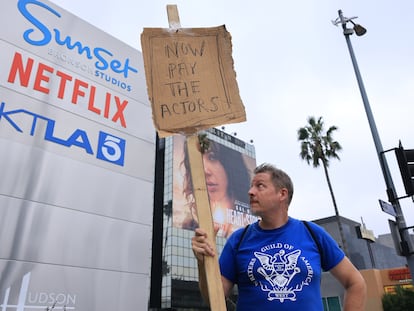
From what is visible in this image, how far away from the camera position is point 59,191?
7.03 metres

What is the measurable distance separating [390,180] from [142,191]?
17.8ft

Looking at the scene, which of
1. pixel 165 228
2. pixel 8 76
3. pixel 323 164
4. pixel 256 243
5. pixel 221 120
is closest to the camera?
pixel 221 120

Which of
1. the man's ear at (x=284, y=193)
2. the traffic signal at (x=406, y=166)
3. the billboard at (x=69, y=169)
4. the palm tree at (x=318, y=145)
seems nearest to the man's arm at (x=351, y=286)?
the man's ear at (x=284, y=193)

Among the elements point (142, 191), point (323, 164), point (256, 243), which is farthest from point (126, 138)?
point (323, 164)

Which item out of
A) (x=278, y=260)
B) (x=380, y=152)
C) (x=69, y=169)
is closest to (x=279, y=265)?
(x=278, y=260)

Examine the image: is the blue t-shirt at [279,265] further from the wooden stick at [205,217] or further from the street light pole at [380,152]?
the street light pole at [380,152]

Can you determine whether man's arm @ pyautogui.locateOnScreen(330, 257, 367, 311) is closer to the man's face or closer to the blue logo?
the man's face

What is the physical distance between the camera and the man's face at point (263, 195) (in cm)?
199

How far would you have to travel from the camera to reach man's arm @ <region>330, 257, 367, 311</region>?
1.86 meters

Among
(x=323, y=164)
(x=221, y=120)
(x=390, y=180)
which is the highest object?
(x=323, y=164)

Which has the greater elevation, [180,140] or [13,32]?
[180,140]

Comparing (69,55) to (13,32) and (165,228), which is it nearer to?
(13,32)

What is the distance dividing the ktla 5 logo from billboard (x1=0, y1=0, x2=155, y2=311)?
23mm

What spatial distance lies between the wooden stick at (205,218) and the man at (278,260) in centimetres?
9
